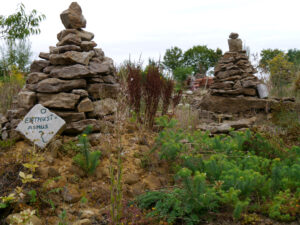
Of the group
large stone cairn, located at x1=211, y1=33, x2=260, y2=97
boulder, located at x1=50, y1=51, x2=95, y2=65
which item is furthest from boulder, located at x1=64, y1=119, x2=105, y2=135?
large stone cairn, located at x1=211, y1=33, x2=260, y2=97

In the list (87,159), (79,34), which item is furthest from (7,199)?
(79,34)

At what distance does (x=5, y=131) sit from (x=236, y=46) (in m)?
7.27

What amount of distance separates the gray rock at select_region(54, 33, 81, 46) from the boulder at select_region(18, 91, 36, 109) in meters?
0.98

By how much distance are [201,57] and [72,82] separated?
17.8 meters

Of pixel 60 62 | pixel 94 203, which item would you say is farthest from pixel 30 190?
pixel 60 62

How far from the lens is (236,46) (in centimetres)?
968

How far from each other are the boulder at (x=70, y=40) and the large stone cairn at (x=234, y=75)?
5305 millimetres

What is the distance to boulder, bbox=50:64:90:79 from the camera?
4691 mm

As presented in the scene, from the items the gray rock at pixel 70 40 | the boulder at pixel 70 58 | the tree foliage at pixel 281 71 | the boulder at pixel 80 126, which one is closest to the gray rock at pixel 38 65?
the boulder at pixel 70 58

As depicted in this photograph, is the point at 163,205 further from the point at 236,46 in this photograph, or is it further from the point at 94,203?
the point at 236,46

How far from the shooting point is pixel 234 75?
31.1 feet

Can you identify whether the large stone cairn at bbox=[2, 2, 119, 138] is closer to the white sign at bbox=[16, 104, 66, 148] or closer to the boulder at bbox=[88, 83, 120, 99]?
the boulder at bbox=[88, 83, 120, 99]

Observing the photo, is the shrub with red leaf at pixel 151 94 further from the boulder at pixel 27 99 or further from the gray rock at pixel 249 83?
the gray rock at pixel 249 83

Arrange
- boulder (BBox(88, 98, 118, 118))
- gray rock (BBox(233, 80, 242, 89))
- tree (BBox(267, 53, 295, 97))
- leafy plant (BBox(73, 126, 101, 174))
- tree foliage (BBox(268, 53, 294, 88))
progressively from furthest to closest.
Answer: tree foliage (BBox(268, 53, 294, 88)) < tree (BBox(267, 53, 295, 97)) < gray rock (BBox(233, 80, 242, 89)) < boulder (BBox(88, 98, 118, 118)) < leafy plant (BBox(73, 126, 101, 174))
